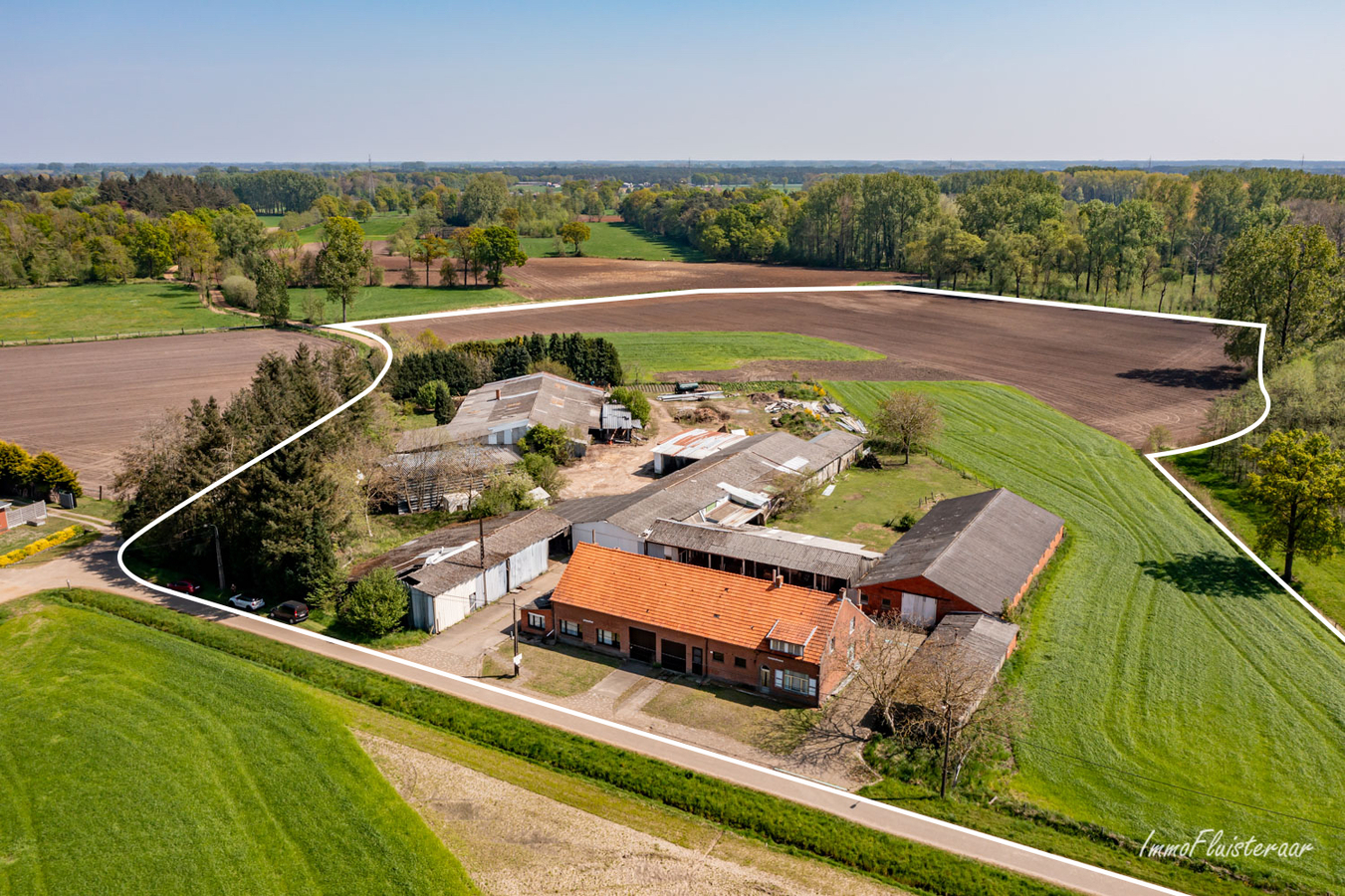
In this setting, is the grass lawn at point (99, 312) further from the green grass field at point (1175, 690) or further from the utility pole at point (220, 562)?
the green grass field at point (1175, 690)

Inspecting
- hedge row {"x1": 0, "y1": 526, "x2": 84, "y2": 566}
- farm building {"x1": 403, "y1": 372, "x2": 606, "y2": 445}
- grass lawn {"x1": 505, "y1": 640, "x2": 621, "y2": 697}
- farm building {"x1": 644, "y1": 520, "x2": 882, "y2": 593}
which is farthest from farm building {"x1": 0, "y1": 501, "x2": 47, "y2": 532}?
farm building {"x1": 644, "y1": 520, "x2": 882, "y2": 593}

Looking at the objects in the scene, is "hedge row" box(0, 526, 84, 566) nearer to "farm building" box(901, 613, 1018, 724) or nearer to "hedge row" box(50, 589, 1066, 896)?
"hedge row" box(50, 589, 1066, 896)

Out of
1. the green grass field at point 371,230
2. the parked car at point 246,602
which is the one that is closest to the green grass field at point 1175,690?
the parked car at point 246,602

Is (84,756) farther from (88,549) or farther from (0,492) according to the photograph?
(0,492)

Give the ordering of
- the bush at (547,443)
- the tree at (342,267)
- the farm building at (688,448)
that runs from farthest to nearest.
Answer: the tree at (342,267) < the bush at (547,443) < the farm building at (688,448)

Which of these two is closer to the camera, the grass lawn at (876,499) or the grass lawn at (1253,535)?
the grass lawn at (1253,535)

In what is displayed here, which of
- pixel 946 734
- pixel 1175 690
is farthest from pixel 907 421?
pixel 946 734
